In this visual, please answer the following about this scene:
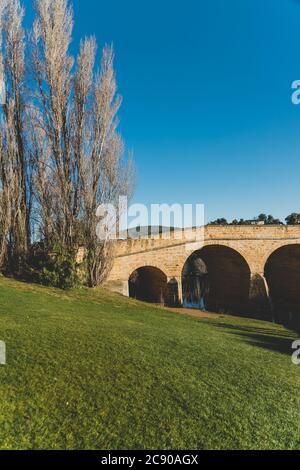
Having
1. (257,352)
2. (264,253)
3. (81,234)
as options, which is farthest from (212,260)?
(257,352)

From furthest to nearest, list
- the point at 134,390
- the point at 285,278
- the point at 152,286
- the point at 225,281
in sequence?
the point at 285,278 < the point at 225,281 < the point at 152,286 < the point at 134,390

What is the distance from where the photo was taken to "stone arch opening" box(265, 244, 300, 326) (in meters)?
22.9

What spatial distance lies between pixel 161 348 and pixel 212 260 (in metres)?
17.7

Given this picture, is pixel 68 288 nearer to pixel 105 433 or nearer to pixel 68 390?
pixel 68 390

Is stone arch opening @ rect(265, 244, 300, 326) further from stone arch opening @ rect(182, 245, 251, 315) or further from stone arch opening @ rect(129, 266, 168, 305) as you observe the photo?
stone arch opening @ rect(129, 266, 168, 305)

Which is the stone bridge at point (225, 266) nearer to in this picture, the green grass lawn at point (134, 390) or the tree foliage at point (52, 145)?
the tree foliage at point (52, 145)

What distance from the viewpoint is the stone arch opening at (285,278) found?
2286 cm

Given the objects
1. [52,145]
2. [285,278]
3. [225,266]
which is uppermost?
[52,145]

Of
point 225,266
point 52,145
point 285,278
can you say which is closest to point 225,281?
point 225,266

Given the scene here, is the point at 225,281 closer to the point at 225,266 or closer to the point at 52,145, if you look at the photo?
the point at 225,266

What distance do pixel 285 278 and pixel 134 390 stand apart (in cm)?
2409

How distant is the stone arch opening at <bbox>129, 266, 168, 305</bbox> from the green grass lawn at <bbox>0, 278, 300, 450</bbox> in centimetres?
1107

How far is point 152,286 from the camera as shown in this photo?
1919 centimetres
